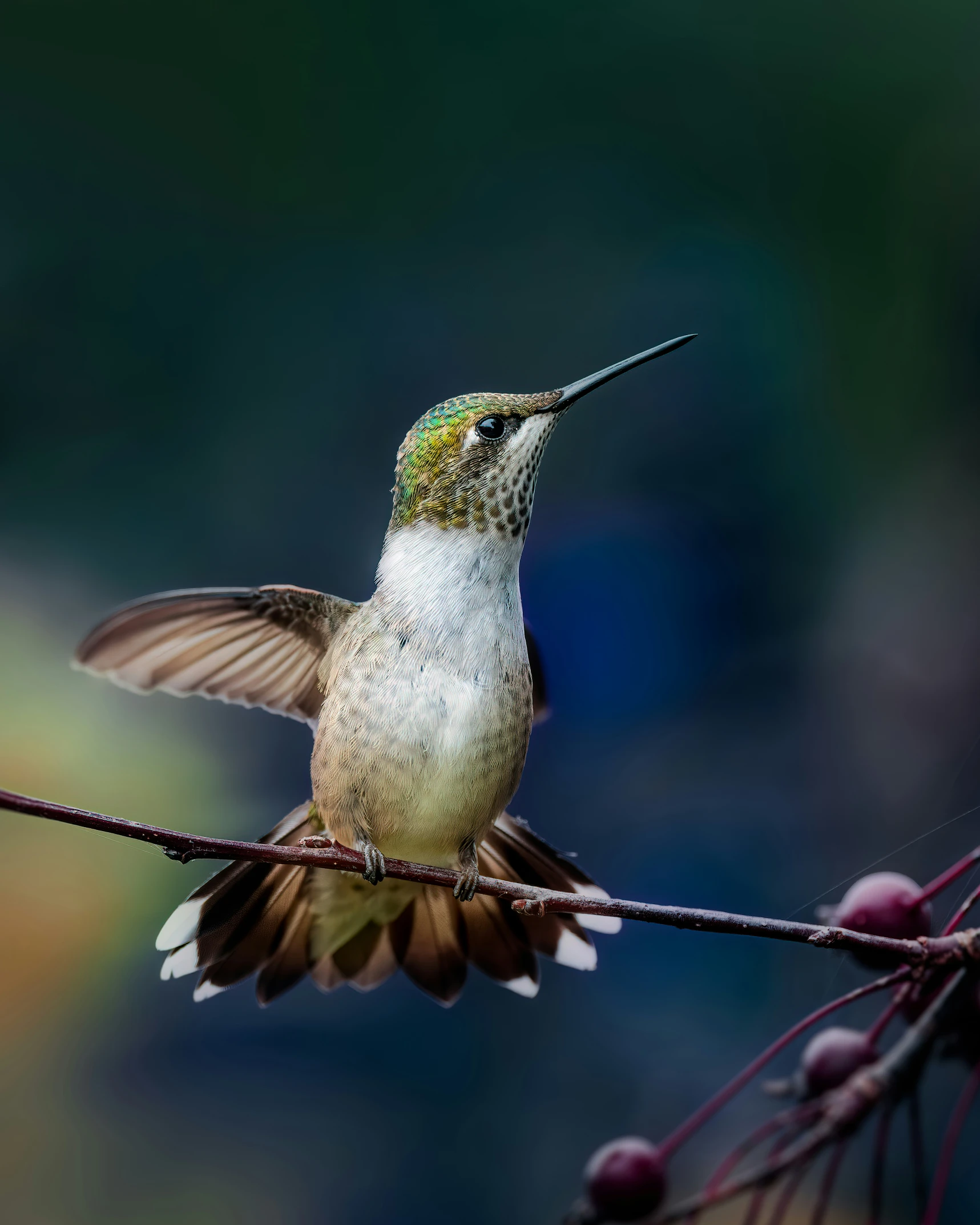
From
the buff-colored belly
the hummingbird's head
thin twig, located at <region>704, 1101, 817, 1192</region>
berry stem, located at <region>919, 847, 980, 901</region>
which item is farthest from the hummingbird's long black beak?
thin twig, located at <region>704, 1101, 817, 1192</region>

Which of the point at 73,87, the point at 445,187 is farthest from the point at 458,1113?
the point at 73,87

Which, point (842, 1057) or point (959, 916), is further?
point (842, 1057)

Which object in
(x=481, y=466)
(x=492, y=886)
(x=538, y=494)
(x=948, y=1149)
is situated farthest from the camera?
(x=538, y=494)

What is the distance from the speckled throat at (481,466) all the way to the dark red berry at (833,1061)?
298 millimetres

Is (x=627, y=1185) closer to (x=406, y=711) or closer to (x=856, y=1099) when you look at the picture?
(x=856, y=1099)

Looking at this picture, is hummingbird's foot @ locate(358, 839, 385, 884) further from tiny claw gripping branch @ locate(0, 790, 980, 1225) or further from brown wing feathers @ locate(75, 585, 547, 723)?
brown wing feathers @ locate(75, 585, 547, 723)

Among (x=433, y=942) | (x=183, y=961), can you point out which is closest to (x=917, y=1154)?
(x=433, y=942)

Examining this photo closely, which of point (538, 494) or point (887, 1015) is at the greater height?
point (538, 494)

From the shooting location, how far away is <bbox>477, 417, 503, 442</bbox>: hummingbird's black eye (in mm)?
416

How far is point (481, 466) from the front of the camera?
0.42 metres

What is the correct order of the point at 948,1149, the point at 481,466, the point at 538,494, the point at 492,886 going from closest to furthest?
the point at 492,886
the point at 481,466
the point at 948,1149
the point at 538,494

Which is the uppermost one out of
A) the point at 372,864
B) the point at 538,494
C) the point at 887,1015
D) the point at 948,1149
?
the point at 538,494

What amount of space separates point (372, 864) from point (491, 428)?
0.19 m

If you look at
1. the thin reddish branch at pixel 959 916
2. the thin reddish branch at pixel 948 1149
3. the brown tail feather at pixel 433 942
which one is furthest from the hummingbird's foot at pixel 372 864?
the thin reddish branch at pixel 948 1149
